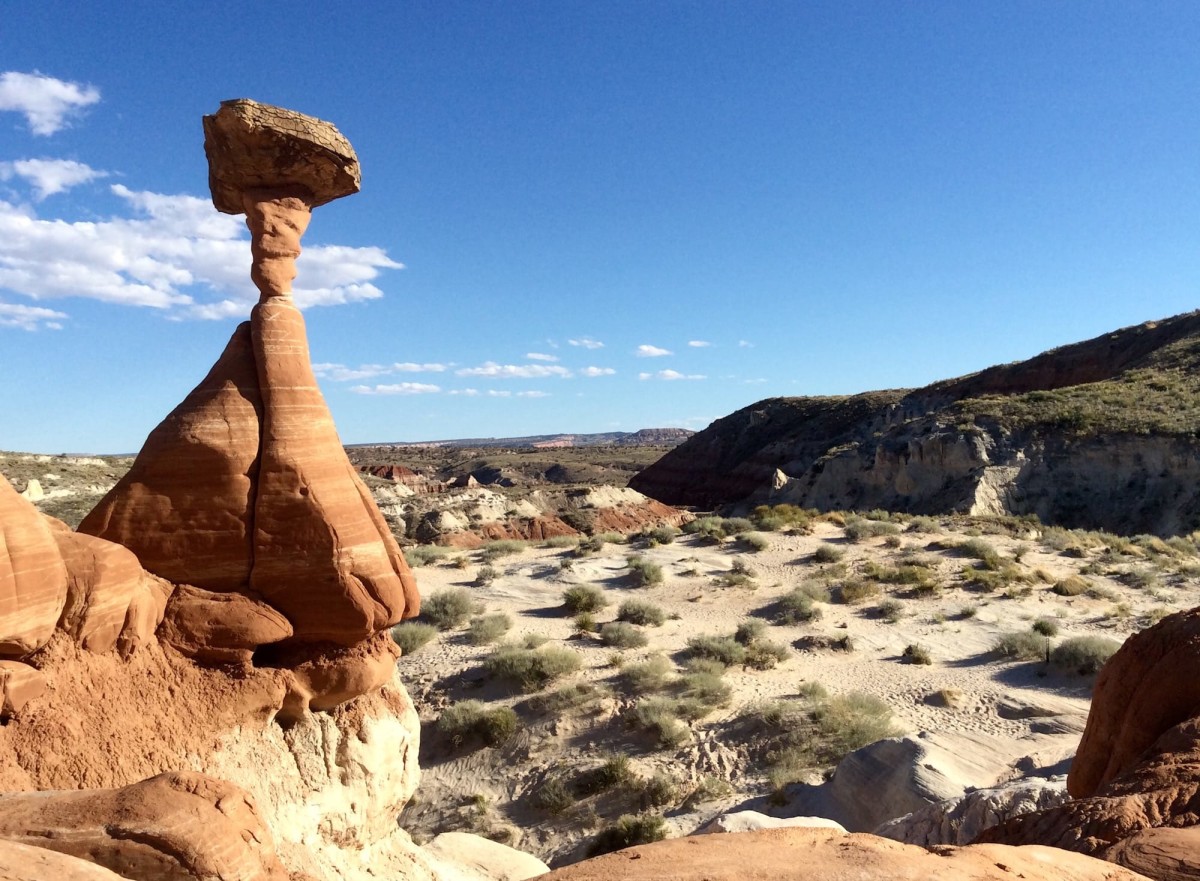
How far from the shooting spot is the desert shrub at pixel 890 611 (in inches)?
617

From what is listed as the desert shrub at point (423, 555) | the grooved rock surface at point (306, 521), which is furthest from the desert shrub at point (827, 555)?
the grooved rock surface at point (306, 521)

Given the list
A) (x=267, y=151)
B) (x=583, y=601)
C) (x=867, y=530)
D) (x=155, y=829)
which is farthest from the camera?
(x=867, y=530)

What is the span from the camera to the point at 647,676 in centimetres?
1255

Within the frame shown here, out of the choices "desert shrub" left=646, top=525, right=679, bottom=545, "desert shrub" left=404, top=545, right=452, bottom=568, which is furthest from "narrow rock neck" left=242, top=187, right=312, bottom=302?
"desert shrub" left=646, top=525, right=679, bottom=545

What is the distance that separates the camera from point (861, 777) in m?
8.72

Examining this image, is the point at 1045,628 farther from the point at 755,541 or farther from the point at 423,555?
the point at 423,555

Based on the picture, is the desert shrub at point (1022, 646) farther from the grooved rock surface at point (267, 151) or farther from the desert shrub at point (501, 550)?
the grooved rock surface at point (267, 151)

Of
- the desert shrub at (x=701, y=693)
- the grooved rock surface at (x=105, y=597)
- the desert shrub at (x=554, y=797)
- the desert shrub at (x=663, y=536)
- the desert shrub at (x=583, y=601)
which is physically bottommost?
the desert shrub at (x=554, y=797)

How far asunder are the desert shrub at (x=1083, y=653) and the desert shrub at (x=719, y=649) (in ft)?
17.3

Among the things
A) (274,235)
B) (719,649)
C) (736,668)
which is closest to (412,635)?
(719,649)

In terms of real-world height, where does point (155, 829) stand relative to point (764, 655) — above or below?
above

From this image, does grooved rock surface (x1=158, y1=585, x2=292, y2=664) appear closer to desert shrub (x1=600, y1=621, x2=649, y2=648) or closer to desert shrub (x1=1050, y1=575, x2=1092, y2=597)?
desert shrub (x1=600, y1=621, x2=649, y2=648)

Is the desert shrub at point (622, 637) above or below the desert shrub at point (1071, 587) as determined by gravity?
below

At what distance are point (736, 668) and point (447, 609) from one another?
6188 millimetres
